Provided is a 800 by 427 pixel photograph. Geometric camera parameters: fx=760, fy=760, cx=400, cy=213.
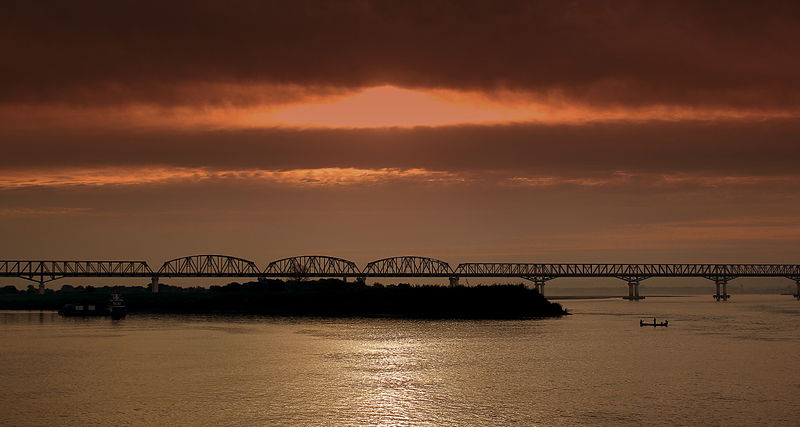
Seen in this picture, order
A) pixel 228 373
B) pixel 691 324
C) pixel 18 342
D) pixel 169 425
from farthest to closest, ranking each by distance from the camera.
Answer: pixel 691 324
pixel 18 342
pixel 228 373
pixel 169 425

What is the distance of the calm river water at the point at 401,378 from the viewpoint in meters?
41.0

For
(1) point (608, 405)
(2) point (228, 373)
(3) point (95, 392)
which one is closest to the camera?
(1) point (608, 405)

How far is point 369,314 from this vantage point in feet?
490

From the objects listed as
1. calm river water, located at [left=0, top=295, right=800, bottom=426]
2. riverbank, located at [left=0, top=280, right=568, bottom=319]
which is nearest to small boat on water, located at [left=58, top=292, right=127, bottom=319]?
riverbank, located at [left=0, top=280, right=568, bottom=319]

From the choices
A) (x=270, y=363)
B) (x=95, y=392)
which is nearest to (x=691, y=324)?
(x=270, y=363)

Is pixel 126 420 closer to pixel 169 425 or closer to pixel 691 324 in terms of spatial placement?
pixel 169 425

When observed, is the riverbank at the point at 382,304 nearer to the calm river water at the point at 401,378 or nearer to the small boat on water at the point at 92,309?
the small boat on water at the point at 92,309

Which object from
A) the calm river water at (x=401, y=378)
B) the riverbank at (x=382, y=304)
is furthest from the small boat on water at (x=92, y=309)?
the calm river water at (x=401, y=378)

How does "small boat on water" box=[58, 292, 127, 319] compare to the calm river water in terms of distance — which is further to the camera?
"small boat on water" box=[58, 292, 127, 319]

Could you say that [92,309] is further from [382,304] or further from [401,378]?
[401,378]

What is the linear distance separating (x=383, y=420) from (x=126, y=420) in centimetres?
1338

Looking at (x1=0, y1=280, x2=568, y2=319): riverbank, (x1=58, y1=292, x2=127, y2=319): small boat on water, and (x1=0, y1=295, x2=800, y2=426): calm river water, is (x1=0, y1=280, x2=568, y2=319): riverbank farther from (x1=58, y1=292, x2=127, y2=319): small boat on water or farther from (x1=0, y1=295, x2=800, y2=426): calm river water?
(x1=0, y1=295, x2=800, y2=426): calm river water

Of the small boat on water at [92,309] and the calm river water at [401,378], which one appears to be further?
the small boat on water at [92,309]

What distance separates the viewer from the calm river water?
135 ft
